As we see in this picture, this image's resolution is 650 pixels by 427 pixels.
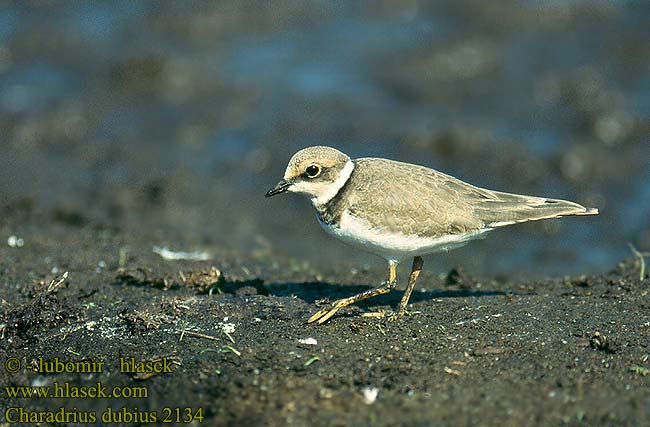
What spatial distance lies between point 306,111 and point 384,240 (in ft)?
28.3

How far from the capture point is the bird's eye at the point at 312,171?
7512 mm

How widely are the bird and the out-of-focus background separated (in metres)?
3.71

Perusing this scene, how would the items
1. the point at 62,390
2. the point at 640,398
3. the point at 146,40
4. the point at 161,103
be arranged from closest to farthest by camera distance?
the point at 640,398
the point at 62,390
the point at 161,103
the point at 146,40

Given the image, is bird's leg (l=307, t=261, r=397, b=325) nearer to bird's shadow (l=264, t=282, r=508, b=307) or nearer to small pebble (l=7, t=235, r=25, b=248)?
bird's shadow (l=264, t=282, r=508, b=307)

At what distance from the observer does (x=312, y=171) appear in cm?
753

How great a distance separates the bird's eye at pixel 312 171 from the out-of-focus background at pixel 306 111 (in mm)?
3659

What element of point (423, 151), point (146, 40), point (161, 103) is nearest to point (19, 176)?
point (161, 103)

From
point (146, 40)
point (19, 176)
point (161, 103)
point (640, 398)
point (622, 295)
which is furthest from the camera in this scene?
point (146, 40)

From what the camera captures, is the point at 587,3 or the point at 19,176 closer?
the point at 19,176

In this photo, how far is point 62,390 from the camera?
6.37 metres

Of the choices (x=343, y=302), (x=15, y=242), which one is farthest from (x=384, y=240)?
(x=15, y=242)

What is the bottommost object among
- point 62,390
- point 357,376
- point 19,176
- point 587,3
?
point 19,176

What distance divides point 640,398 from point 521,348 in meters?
1.08

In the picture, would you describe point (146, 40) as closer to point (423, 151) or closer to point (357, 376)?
point (423, 151)
